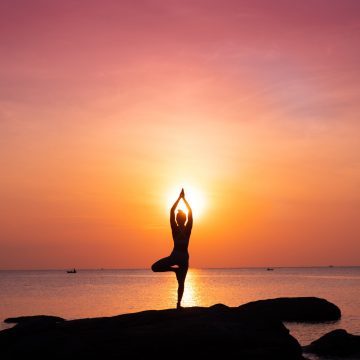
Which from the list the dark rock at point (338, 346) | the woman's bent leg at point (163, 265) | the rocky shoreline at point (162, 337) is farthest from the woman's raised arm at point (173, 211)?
the dark rock at point (338, 346)

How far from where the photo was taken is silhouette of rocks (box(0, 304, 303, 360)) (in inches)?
670

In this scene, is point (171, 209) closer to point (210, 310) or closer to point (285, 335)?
point (210, 310)

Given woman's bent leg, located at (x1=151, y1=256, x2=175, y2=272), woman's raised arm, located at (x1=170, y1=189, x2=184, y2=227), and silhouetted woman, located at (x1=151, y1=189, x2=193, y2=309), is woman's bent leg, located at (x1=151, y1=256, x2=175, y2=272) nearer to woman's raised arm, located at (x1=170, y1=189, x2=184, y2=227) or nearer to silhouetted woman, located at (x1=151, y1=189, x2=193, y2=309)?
silhouetted woman, located at (x1=151, y1=189, x2=193, y2=309)

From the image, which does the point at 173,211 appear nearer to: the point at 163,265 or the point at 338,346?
the point at 163,265

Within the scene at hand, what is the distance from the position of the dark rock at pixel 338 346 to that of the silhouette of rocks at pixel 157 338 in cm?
1237

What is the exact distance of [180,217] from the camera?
21078mm

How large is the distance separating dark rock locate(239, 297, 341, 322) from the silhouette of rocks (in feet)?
98.7

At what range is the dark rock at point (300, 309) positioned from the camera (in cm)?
4983

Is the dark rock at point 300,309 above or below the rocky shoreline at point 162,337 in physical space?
below

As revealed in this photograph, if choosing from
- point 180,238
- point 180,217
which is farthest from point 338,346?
point 180,217

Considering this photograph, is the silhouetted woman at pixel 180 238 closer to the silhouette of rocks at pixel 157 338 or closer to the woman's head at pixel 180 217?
the woman's head at pixel 180 217

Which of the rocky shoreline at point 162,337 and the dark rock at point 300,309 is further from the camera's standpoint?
the dark rock at point 300,309

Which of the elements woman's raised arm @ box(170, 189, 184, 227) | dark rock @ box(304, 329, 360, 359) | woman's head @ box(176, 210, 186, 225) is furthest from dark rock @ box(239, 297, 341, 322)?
woman's raised arm @ box(170, 189, 184, 227)

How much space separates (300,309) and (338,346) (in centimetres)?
1928
